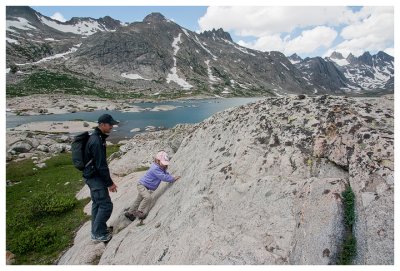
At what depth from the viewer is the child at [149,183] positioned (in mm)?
11852

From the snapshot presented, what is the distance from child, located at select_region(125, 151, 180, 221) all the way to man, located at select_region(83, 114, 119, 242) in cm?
106

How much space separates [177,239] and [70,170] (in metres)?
27.0

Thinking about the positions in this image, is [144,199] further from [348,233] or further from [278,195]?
[348,233]

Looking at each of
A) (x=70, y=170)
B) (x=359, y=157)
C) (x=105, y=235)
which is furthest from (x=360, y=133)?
(x=70, y=170)

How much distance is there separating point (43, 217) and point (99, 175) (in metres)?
9.89

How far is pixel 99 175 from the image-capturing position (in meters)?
10.8

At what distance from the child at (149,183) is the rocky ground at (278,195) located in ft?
1.08

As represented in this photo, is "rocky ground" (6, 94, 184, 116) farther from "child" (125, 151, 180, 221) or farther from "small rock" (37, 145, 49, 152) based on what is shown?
"child" (125, 151, 180, 221)

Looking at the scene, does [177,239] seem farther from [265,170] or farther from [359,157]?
[359,157]

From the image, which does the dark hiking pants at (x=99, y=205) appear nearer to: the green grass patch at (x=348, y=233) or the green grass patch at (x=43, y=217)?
the green grass patch at (x=43, y=217)

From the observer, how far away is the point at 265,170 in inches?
357

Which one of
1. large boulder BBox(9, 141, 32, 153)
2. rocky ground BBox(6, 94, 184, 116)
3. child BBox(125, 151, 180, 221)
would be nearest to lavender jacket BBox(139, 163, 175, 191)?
child BBox(125, 151, 180, 221)

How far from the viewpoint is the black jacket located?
1018 cm

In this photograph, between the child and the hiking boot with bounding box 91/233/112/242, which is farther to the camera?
the child
